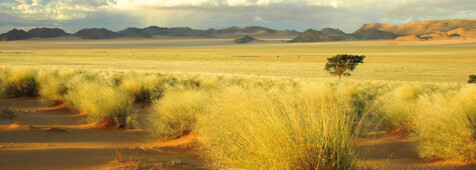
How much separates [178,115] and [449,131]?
6089mm

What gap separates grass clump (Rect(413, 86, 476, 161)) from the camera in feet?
24.7

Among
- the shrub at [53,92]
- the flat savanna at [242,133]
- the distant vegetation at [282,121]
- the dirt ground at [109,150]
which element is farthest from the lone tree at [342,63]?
the shrub at [53,92]

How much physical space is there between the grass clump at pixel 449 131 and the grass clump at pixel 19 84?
15.9 meters

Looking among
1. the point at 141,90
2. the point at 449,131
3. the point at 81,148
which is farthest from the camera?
the point at 141,90

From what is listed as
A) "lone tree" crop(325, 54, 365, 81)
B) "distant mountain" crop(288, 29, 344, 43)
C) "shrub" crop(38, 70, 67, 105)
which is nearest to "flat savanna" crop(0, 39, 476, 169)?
"shrub" crop(38, 70, 67, 105)

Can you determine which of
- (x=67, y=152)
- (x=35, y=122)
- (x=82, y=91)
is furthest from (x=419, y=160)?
(x=35, y=122)

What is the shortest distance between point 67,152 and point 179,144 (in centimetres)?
243

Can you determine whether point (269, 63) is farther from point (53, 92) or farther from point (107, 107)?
point (107, 107)

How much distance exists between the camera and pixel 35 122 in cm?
1176

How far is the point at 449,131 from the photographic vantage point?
25.4 feet

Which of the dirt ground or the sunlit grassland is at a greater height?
the dirt ground

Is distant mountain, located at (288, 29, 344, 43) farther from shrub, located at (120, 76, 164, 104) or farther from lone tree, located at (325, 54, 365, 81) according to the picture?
shrub, located at (120, 76, 164, 104)

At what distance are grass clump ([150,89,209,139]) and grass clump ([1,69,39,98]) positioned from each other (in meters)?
10.1

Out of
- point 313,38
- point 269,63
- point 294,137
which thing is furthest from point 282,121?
point 313,38
